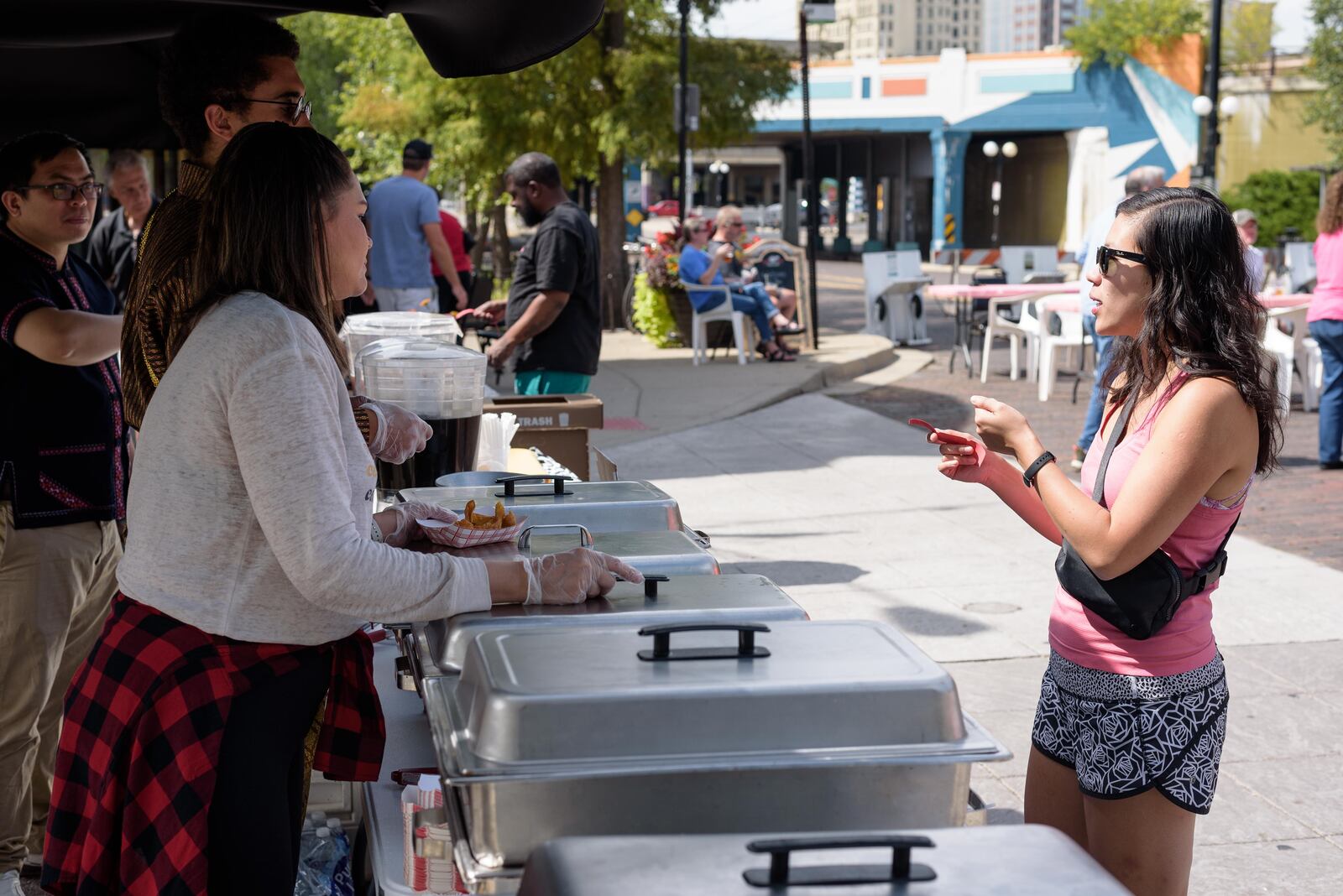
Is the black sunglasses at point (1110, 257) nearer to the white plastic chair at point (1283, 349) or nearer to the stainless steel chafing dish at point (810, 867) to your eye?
A: the stainless steel chafing dish at point (810, 867)

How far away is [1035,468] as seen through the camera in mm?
2488

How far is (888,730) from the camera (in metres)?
1.73

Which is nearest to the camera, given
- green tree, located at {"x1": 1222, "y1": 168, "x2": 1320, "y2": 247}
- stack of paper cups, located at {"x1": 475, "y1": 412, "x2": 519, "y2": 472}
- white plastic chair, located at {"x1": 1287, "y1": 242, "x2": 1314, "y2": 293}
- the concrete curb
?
stack of paper cups, located at {"x1": 475, "y1": 412, "x2": 519, "y2": 472}

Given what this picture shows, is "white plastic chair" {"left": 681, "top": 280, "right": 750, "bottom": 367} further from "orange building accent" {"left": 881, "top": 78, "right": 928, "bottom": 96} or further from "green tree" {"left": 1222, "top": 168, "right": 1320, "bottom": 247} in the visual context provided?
"orange building accent" {"left": 881, "top": 78, "right": 928, "bottom": 96}

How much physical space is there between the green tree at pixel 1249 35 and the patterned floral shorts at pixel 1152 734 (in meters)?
46.7

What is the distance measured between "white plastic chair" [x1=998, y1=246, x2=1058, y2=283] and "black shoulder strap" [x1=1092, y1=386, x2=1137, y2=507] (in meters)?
16.4

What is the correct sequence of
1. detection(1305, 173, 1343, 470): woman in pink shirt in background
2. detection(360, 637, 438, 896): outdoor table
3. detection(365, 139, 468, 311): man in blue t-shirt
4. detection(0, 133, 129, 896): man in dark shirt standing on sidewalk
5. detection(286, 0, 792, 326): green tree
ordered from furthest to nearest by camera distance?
detection(286, 0, 792, 326): green tree
detection(365, 139, 468, 311): man in blue t-shirt
detection(1305, 173, 1343, 470): woman in pink shirt in background
detection(0, 133, 129, 896): man in dark shirt standing on sidewalk
detection(360, 637, 438, 896): outdoor table

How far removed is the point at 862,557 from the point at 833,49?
64.6 ft

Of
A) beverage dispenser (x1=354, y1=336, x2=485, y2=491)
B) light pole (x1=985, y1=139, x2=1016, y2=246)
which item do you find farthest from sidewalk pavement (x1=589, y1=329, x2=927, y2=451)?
light pole (x1=985, y1=139, x2=1016, y2=246)

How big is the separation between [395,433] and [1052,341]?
11011mm

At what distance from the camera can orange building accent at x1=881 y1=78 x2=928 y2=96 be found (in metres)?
42.3

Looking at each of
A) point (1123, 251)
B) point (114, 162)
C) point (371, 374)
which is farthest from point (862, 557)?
point (1123, 251)

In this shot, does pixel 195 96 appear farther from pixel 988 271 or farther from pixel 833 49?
pixel 833 49

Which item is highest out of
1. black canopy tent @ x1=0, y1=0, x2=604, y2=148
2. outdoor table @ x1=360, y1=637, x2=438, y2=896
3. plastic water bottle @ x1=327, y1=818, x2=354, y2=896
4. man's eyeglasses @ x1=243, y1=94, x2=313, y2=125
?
black canopy tent @ x1=0, y1=0, x2=604, y2=148
